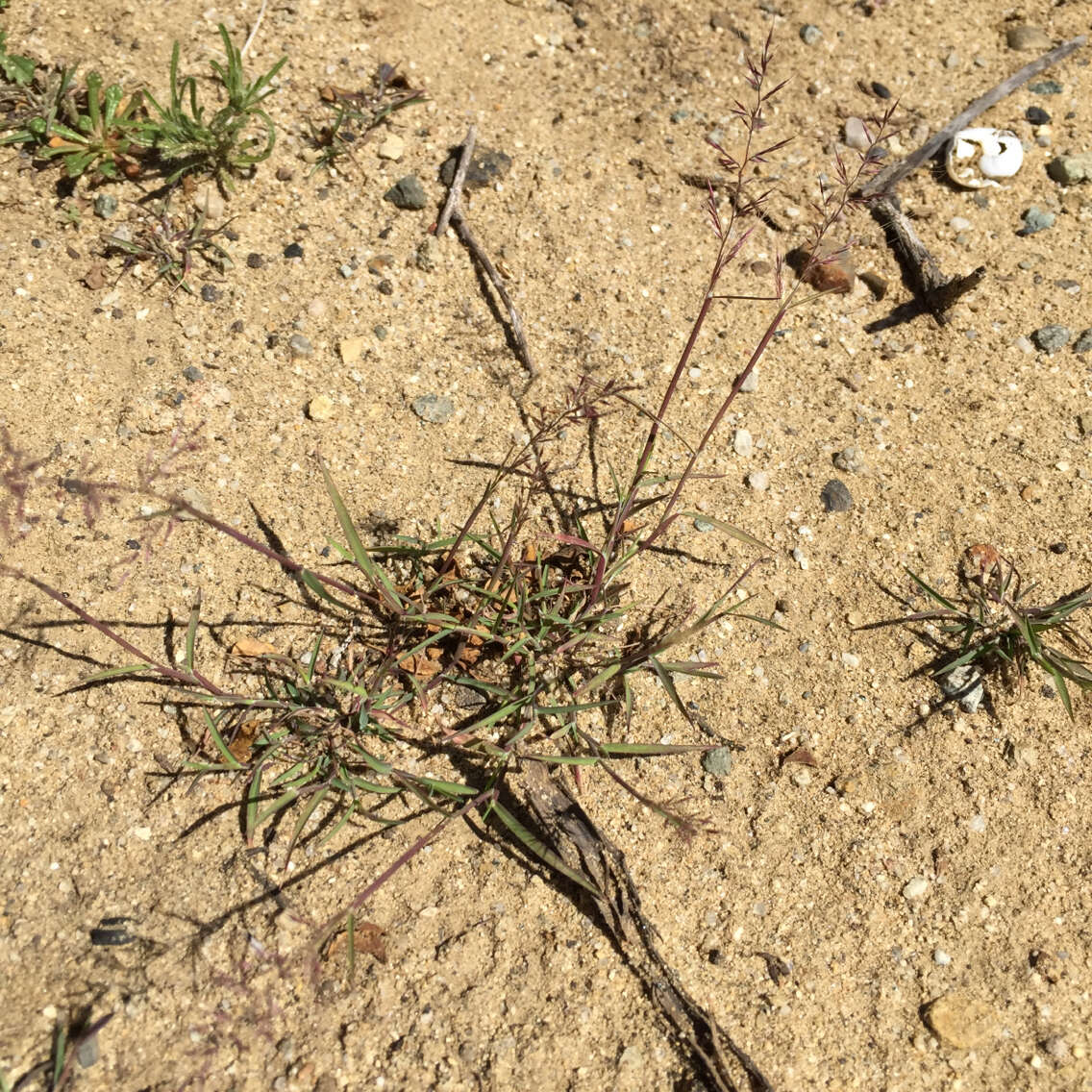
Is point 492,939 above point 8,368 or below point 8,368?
below

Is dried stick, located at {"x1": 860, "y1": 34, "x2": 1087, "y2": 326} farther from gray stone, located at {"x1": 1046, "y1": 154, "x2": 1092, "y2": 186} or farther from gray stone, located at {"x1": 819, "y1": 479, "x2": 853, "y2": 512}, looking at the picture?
gray stone, located at {"x1": 819, "y1": 479, "x2": 853, "y2": 512}

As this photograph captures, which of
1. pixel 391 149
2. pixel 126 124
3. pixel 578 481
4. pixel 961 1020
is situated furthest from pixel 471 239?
pixel 961 1020

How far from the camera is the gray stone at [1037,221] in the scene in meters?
2.99

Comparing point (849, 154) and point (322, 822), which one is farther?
point (849, 154)

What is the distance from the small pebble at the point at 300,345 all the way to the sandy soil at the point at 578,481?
26mm

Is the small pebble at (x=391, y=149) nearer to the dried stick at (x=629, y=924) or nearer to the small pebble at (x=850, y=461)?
the small pebble at (x=850, y=461)

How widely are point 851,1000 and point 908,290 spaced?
6.69 ft

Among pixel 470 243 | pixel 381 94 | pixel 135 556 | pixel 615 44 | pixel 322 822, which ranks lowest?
pixel 322 822

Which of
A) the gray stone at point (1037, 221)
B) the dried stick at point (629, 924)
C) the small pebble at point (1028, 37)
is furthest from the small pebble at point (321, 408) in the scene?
the small pebble at point (1028, 37)


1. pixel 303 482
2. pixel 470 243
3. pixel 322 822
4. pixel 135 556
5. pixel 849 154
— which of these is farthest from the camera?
pixel 849 154

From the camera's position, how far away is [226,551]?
2.37 meters

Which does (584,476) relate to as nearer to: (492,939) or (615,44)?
(492,939)

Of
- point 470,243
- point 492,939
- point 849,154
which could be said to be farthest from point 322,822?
point 849,154

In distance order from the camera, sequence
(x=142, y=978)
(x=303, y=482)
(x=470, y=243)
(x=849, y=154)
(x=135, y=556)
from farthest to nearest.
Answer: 1. (x=849, y=154)
2. (x=470, y=243)
3. (x=303, y=482)
4. (x=135, y=556)
5. (x=142, y=978)
